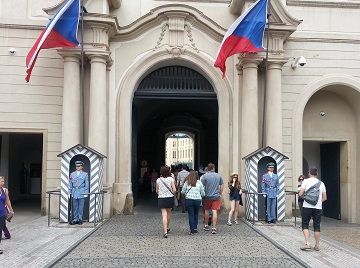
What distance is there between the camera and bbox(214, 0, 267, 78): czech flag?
12.4m

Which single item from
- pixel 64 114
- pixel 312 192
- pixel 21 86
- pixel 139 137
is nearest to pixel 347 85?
pixel 312 192

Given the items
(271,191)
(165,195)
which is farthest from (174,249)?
(271,191)

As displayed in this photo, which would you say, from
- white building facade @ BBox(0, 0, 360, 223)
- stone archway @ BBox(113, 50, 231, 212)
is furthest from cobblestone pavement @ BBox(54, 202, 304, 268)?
white building facade @ BBox(0, 0, 360, 223)

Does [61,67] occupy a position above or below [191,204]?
above

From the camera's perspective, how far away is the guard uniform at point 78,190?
11160mm

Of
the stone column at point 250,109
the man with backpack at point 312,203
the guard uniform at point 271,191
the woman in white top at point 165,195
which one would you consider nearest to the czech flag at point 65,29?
the woman in white top at point 165,195

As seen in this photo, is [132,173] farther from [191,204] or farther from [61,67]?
[191,204]

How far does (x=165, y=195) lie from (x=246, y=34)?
550 centimetres

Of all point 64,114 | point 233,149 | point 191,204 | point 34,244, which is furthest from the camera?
point 233,149

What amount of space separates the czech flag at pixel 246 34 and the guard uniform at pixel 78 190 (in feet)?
15.8

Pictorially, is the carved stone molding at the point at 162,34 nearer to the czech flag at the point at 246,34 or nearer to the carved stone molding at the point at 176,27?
the carved stone molding at the point at 176,27

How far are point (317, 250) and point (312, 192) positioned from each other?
1.15 m

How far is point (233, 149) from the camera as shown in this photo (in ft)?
45.2

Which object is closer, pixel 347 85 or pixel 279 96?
pixel 279 96
